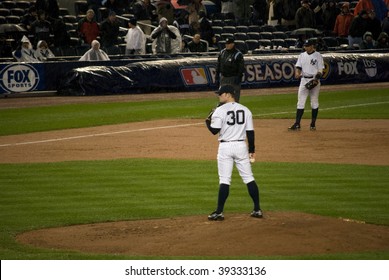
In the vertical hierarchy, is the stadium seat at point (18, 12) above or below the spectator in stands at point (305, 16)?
above

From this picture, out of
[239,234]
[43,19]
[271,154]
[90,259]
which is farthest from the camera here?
[43,19]

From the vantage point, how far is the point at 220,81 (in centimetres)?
2394

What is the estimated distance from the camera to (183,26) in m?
36.0

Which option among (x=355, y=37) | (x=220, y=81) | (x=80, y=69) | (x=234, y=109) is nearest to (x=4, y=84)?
(x=80, y=69)

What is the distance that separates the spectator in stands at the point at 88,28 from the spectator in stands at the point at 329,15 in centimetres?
1104

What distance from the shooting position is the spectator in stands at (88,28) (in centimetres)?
3191

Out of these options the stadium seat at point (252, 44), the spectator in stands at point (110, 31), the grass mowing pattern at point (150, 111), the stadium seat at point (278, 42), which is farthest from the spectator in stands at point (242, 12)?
the grass mowing pattern at point (150, 111)

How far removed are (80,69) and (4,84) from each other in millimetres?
2383

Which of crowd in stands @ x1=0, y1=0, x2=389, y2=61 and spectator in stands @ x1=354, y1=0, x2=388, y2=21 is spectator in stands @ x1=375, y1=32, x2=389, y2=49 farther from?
spectator in stands @ x1=354, y1=0, x2=388, y2=21

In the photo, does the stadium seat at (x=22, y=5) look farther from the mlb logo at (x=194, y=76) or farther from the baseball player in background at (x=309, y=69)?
the baseball player in background at (x=309, y=69)

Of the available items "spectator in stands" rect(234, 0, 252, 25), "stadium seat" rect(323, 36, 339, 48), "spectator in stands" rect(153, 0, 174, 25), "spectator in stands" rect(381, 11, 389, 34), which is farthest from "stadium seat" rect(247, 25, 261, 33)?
"spectator in stands" rect(381, 11, 389, 34)

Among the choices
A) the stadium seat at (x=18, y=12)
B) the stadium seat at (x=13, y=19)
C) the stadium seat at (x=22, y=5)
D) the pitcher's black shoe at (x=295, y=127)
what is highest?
the stadium seat at (x=22, y=5)

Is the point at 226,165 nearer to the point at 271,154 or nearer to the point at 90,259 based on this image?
the point at 90,259

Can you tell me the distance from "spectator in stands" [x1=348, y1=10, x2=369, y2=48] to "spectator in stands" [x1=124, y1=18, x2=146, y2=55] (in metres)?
8.73
